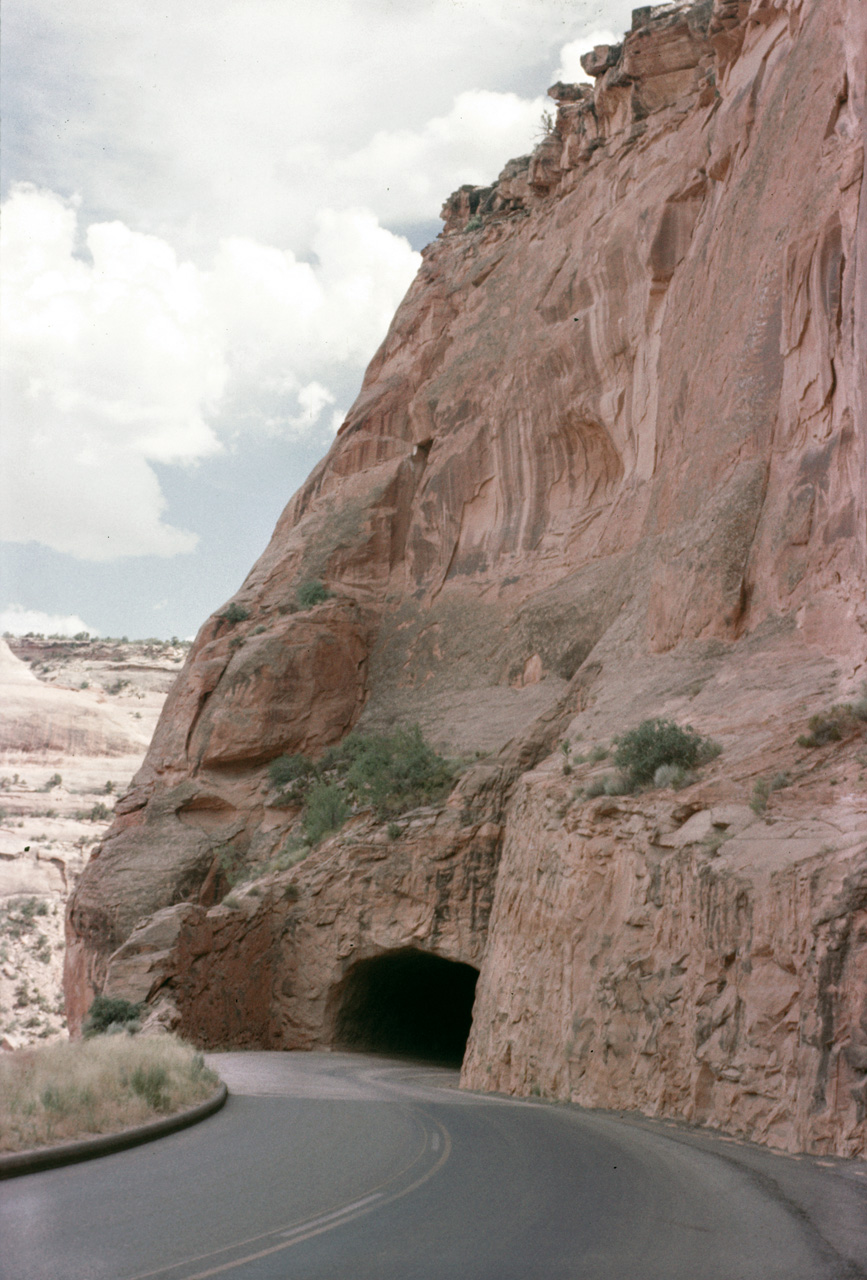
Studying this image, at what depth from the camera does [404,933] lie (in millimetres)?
23625

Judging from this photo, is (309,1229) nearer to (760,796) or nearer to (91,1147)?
(91,1147)

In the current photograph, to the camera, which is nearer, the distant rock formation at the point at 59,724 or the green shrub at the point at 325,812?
the green shrub at the point at 325,812

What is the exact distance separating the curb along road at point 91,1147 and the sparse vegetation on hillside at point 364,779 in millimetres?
15012

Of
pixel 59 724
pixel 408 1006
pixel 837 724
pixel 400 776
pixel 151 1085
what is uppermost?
pixel 59 724

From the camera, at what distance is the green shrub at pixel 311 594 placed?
33.3 meters

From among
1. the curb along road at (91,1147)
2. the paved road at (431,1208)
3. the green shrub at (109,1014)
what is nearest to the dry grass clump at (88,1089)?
the curb along road at (91,1147)

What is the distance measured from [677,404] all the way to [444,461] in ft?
38.3

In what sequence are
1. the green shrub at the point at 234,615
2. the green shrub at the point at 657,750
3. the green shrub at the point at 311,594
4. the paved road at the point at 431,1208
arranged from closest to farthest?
1. the paved road at the point at 431,1208
2. the green shrub at the point at 657,750
3. the green shrub at the point at 311,594
4. the green shrub at the point at 234,615

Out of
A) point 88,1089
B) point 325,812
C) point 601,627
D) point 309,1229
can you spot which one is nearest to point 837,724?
point 309,1229

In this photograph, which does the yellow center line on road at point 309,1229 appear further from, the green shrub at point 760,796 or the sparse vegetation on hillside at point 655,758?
the sparse vegetation on hillside at point 655,758

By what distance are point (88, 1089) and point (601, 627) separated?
19.2m

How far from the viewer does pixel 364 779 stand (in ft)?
87.2

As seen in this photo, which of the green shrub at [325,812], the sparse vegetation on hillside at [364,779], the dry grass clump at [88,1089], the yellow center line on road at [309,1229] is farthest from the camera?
the green shrub at [325,812]

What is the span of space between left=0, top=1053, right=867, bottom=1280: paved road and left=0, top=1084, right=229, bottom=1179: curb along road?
126mm
